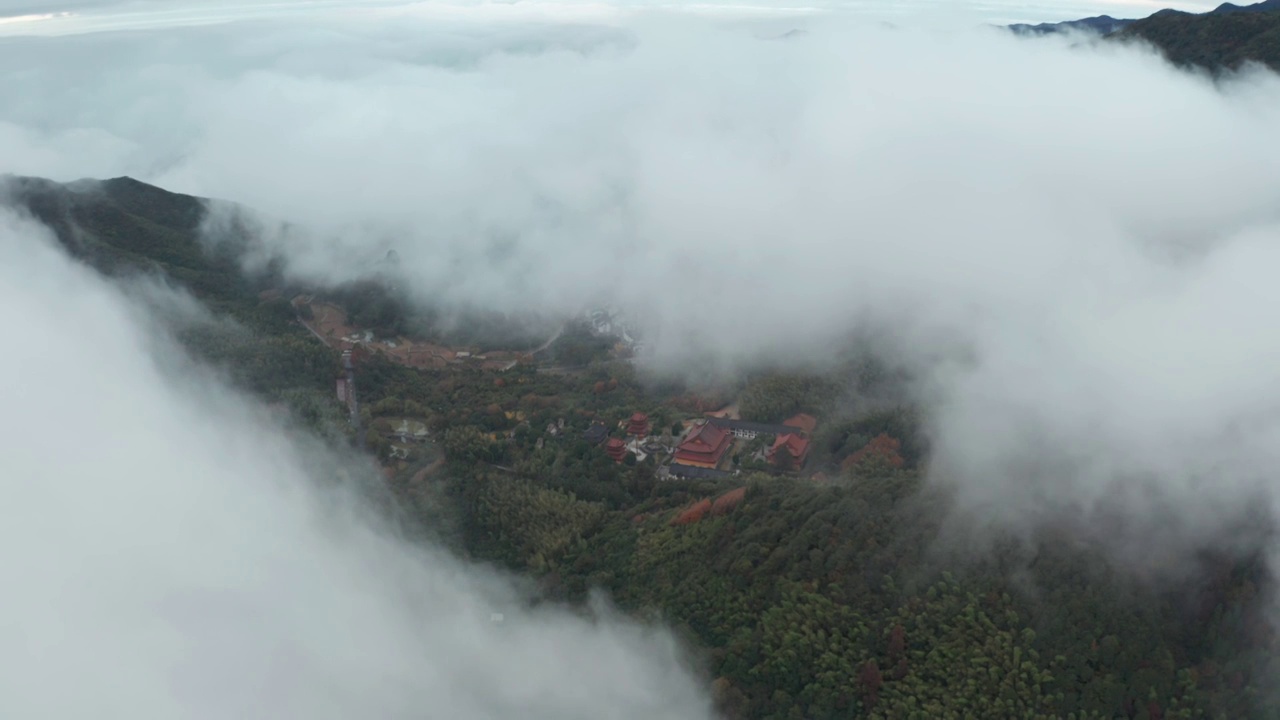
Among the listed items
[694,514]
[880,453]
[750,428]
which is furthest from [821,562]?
[750,428]

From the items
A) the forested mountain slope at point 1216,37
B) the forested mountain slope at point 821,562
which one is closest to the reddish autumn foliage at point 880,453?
the forested mountain slope at point 821,562

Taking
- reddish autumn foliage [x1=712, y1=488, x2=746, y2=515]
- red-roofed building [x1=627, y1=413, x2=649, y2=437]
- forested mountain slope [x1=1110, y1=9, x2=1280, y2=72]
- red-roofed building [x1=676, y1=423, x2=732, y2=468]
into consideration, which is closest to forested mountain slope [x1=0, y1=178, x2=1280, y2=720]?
reddish autumn foliage [x1=712, y1=488, x2=746, y2=515]

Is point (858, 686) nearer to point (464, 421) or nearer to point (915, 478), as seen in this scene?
point (915, 478)

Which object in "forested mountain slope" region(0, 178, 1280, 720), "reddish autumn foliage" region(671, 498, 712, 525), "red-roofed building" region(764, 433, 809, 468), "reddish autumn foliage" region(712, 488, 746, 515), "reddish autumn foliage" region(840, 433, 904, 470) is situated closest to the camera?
"forested mountain slope" region(0, 178, 1280, 720)

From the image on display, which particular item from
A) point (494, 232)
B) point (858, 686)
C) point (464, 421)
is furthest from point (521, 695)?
point (494, 232)

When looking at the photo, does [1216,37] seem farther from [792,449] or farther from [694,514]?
[694,514]

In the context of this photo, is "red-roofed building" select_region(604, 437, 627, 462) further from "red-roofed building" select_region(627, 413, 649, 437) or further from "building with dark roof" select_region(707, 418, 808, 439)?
"building with dark roof" select_region(707, 418, 808, 439)

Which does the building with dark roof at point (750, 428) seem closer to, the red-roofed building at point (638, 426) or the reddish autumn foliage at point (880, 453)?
the red-roofed building at point (638, 426)
